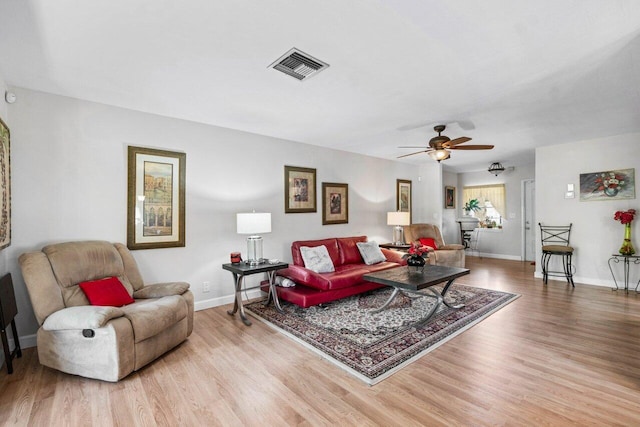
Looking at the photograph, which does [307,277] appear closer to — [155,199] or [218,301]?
[218,301]

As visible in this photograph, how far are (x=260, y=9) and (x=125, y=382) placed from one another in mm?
2807

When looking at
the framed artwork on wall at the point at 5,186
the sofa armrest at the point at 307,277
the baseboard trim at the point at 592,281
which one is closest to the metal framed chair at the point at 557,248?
the baseboard trim at the point at 592,281

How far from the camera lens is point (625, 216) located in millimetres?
→ 4625

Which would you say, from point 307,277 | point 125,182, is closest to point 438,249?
point 307,277

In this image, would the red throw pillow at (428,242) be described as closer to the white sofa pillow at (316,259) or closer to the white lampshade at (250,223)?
the white sofa pillow at (316,259)

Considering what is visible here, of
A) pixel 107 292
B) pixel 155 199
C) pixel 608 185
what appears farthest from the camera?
pixel 608 185

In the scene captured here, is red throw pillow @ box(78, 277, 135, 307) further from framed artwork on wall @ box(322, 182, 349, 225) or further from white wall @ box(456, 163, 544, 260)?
white wall @ box(456, 163, 544, 260)

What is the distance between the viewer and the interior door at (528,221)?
7.57 meters

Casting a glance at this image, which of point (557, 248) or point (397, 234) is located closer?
point (557, 248)

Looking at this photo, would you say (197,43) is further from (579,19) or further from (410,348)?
(410,348)

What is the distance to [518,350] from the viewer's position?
2.75 meters

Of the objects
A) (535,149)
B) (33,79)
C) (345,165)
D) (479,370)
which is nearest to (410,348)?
(479,370)

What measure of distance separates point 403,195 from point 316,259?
3.51 metres

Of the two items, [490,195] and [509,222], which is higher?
[490,195]
